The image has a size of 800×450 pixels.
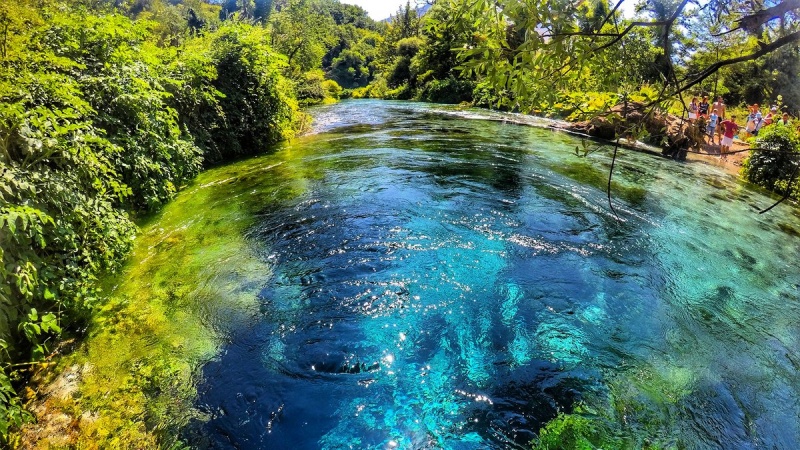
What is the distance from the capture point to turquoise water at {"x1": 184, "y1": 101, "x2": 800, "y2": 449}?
A: 3635 millimetres

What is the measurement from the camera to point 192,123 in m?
10.9

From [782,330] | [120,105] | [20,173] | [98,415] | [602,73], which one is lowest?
[98,415]

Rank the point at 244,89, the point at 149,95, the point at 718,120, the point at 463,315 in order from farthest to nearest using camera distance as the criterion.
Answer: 1. the point at 718,120
2. the point at 244,89
3. the point at 149,95
4. the point at 463,315

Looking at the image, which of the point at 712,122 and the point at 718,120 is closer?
the point at 712,122

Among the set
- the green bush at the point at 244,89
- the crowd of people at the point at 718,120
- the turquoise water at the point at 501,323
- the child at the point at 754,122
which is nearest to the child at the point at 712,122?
the crowd of people at the point at 718,120

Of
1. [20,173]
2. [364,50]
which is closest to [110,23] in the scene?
[20,173]

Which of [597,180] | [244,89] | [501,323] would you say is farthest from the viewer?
[244,89]

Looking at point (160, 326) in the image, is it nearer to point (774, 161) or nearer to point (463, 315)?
point (463, 315)

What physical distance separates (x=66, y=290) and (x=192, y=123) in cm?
760

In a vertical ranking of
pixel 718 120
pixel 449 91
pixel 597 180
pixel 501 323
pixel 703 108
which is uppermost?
pixel 449 91

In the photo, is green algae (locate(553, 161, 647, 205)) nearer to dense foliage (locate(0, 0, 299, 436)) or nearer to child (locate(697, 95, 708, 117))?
child (locate(697, 95, 708, 117))

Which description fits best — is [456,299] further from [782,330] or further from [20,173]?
[20,173]

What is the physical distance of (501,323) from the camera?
485 centimetres

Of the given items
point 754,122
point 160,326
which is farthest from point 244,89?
point 754,122
